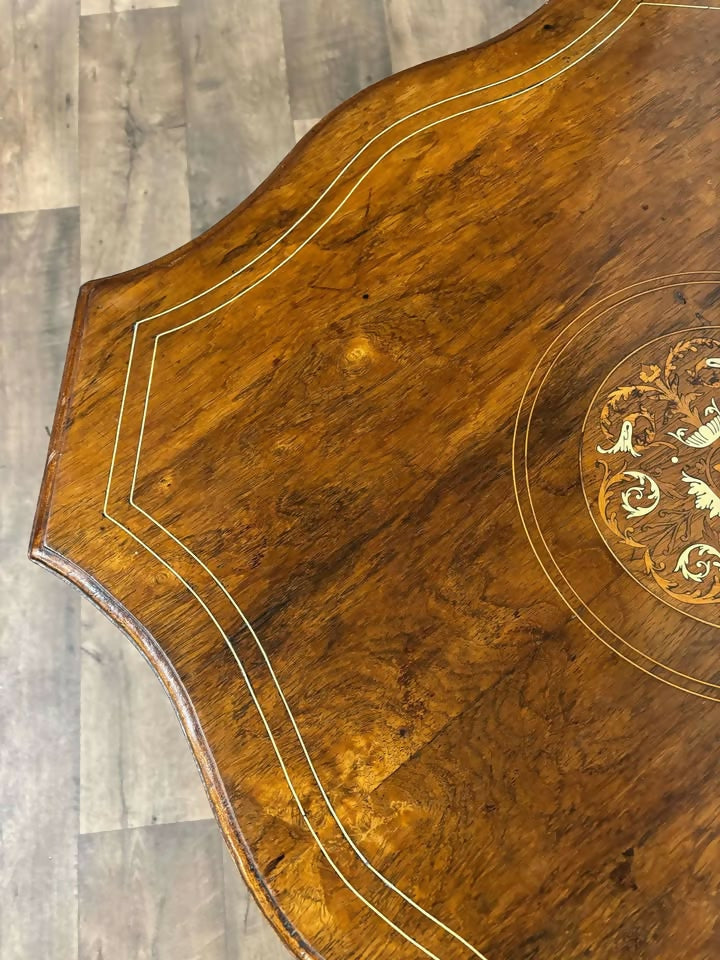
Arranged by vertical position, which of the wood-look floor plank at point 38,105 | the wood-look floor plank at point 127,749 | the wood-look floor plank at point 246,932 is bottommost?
the wood-look floor plank at point 246,932

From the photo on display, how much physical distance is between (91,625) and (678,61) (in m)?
1.43

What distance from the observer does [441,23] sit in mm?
2102

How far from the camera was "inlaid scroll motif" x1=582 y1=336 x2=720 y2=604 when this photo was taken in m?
1.02

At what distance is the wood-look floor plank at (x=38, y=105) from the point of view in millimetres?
2047

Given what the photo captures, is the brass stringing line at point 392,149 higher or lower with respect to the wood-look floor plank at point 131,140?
lower

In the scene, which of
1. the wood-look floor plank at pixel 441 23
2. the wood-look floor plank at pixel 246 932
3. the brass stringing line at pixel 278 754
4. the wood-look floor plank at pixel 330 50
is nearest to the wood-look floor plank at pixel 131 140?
the wood-look floor plank at pixel 330 50

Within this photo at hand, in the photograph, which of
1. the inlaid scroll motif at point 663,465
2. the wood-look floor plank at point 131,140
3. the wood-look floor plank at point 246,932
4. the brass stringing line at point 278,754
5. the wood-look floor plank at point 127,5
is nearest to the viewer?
the brass stringing line at point 278,754

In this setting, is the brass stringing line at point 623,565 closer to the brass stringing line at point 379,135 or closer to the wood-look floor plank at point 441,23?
the brass stringing line at point 379,135

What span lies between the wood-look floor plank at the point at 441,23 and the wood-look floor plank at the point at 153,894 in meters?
1.77

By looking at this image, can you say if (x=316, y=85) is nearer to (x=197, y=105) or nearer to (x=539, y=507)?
(x=197, y=105)

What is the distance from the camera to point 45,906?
166 centimetres

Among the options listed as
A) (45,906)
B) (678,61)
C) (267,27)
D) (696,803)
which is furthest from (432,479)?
(267,27)

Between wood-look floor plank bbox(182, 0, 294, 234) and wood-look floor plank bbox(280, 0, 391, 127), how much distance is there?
31mm

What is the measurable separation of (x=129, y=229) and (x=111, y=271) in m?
0.11
